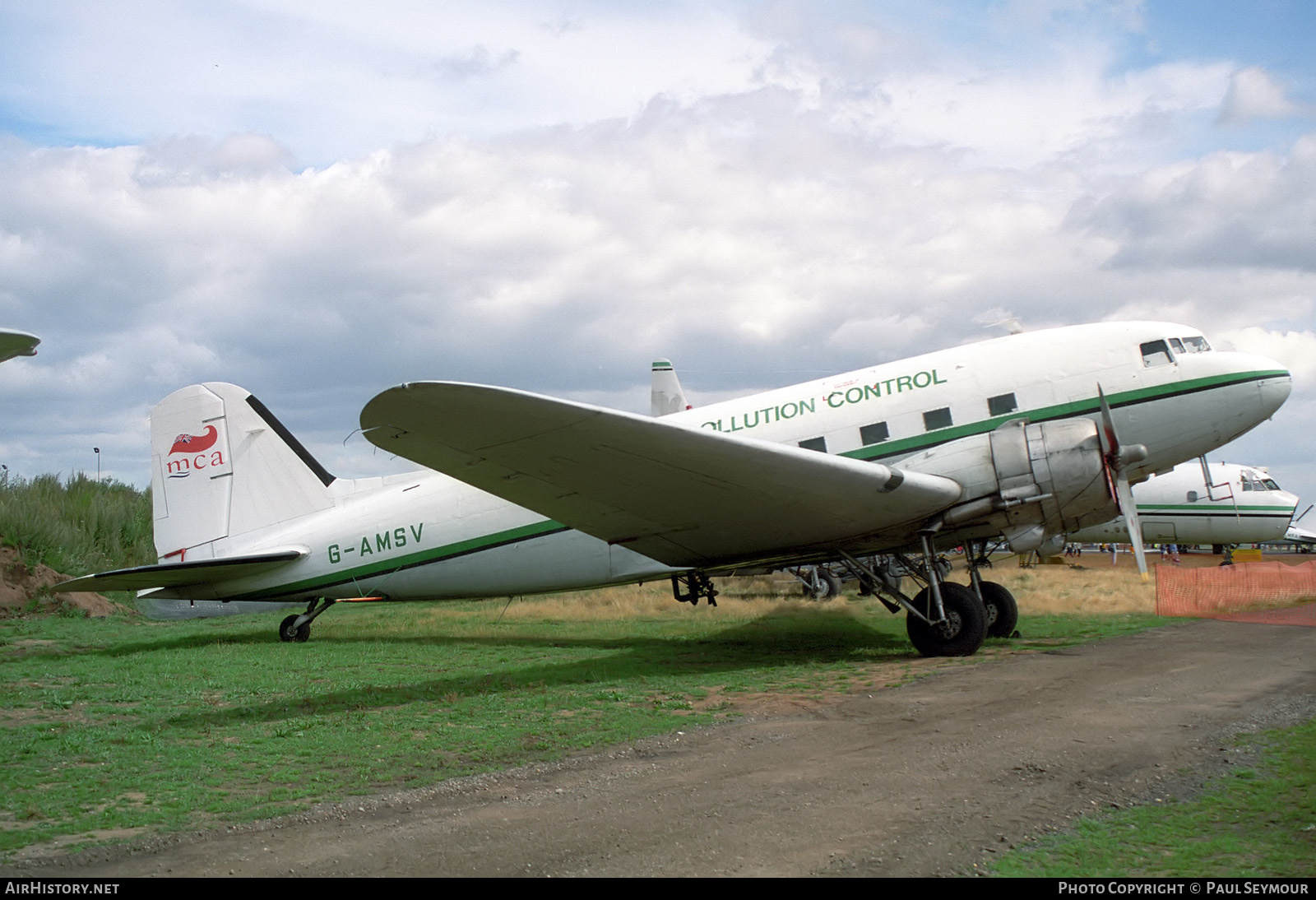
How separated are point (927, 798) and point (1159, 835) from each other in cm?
112

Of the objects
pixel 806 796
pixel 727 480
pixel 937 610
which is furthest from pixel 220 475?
pixel 806 796

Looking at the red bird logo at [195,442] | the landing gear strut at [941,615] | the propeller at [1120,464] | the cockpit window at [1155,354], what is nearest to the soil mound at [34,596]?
the red bird logo at [195,442]

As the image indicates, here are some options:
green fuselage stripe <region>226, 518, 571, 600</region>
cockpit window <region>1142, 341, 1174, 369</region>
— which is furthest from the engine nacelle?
green fuselage stripe <region>226, 518, 571, 600</region>

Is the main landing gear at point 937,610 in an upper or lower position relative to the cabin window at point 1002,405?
lower

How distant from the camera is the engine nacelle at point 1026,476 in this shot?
34.9ft

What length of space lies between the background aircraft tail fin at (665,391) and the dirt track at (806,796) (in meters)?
16.8

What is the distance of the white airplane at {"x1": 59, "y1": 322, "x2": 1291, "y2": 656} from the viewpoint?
912cm

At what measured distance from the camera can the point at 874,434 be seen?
38.2 ft

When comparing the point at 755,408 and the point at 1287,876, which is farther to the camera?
the point at 755,408

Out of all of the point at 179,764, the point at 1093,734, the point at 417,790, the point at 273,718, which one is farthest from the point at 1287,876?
the point at 273,718

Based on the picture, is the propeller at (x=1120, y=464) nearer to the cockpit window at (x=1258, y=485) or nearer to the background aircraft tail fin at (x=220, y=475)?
the background aircraft tail fin at (x=220, y=475)

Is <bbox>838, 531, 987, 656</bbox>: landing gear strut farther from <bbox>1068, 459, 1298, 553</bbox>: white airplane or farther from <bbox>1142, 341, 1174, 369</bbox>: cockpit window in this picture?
<bbox>1068, 459, 1298, 553</bbox>: white airplane
